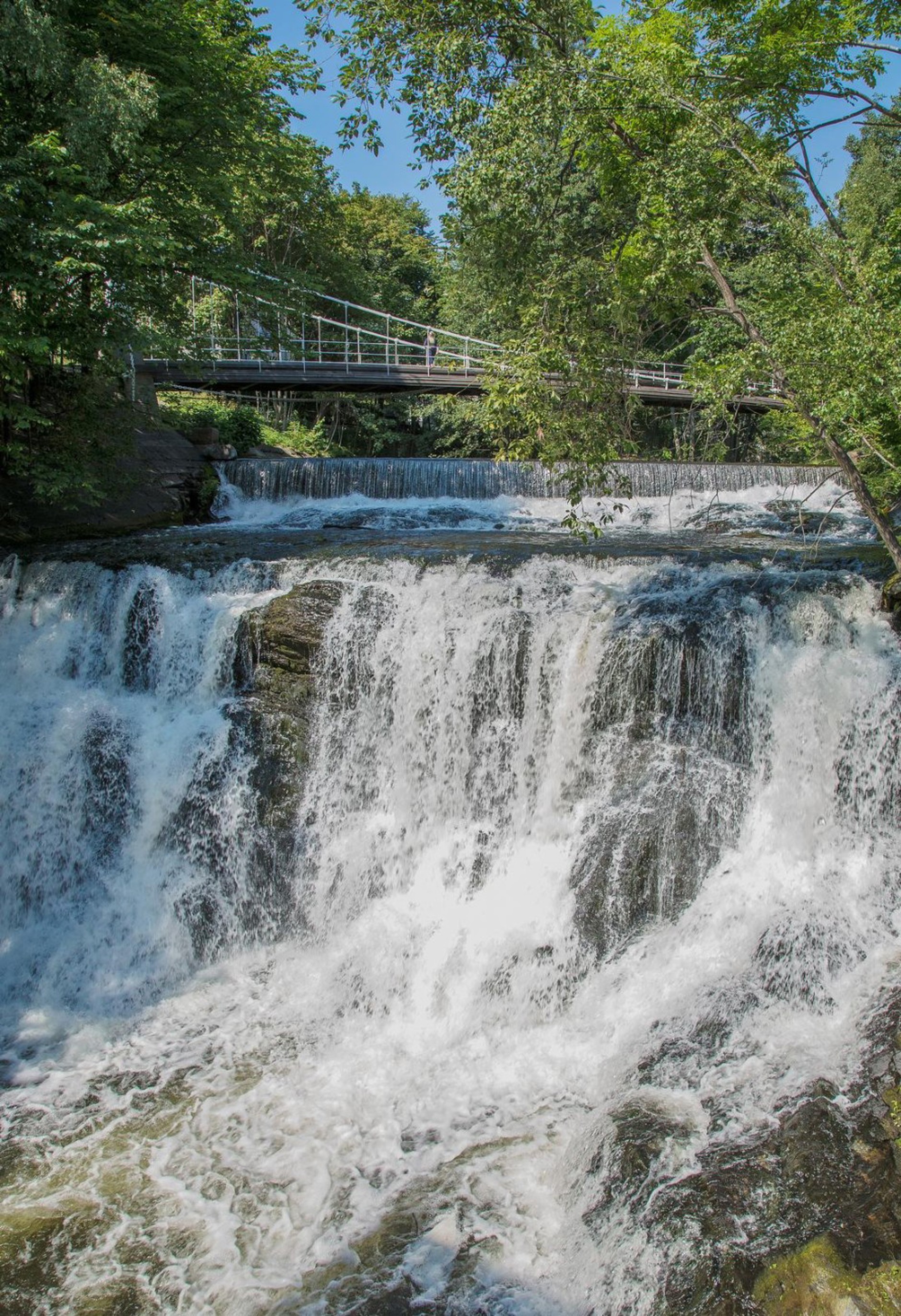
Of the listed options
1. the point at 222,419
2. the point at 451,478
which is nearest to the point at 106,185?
the point at 451,478

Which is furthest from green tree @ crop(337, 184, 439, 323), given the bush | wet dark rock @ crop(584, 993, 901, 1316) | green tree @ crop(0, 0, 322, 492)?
wet dark rock @ crop(584, 993, 901, 1316)

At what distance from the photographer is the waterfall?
1565 centimetres

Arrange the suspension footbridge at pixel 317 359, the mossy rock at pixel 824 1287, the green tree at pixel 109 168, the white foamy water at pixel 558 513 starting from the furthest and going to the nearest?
1. the white foamy water at pixel 558 513
2. the suspension footbridge at pixel 317 359
3. the green tree at pixel 109 168
4. the mossy rock at pixel 824 1287

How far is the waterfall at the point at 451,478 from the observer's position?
15.6m

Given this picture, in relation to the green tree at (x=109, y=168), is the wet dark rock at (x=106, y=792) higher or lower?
lower

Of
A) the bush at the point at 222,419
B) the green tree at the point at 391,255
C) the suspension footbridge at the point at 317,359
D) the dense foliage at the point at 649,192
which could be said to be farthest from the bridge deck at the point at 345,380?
the dense foliage at the point at 649,192

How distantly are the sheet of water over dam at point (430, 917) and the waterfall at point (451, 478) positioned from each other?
5.90 metres

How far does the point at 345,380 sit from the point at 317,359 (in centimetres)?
510

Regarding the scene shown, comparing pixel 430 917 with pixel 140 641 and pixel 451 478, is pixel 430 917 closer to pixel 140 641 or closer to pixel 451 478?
pixel 140 641

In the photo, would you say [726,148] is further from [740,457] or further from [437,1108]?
[740,457]

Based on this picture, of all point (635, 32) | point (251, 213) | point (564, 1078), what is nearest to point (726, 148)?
point (635, 32)

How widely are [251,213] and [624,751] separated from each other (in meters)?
15.7

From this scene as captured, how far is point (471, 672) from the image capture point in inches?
308

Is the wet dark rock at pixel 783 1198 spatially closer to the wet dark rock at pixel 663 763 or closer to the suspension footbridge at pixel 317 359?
the wet dark rock at pixel 663 763
